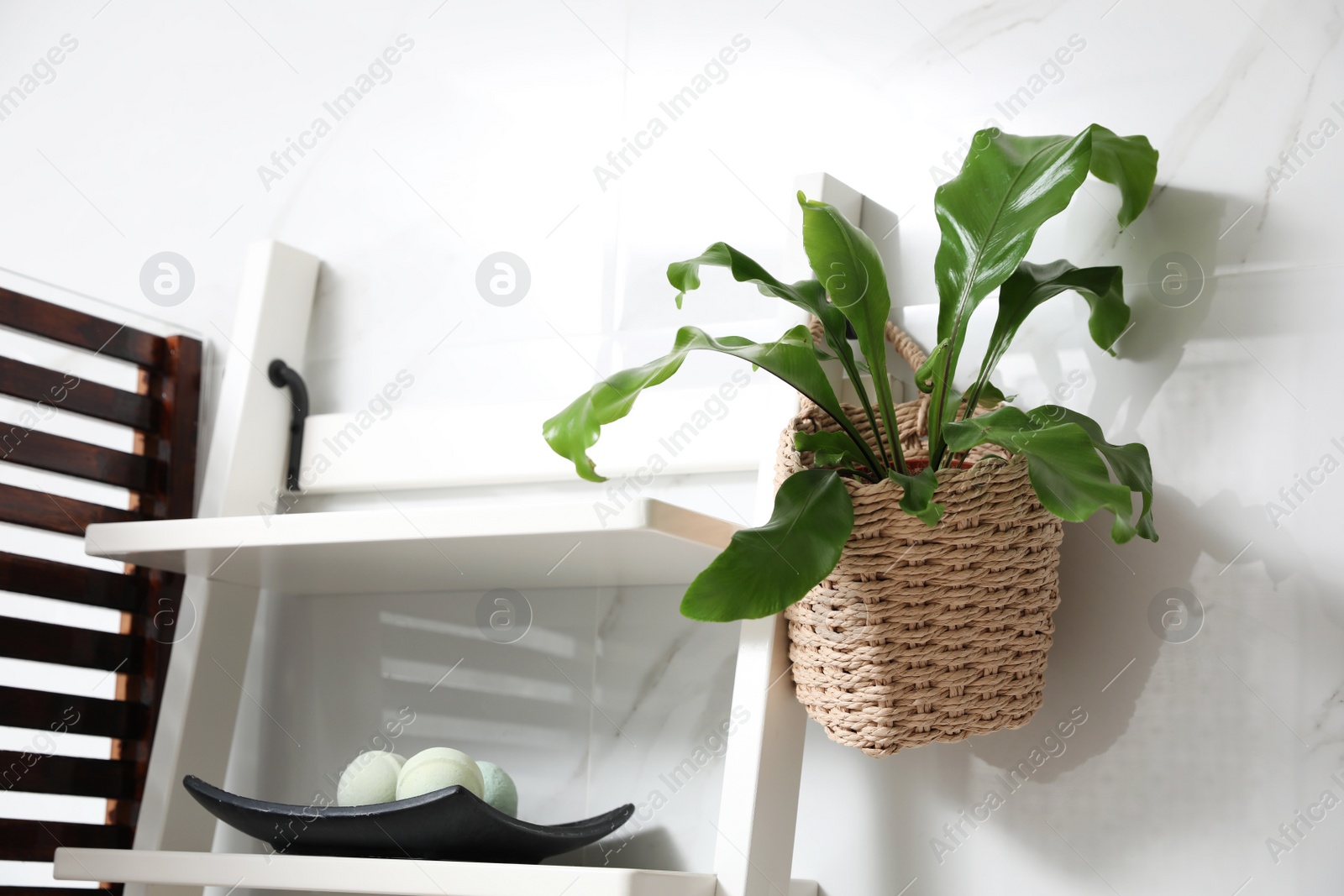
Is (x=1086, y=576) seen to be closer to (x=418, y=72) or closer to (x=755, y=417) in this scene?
(x=755, y=417)

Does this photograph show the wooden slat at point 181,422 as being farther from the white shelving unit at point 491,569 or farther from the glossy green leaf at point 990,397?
the glossy green leaf at point 990,397

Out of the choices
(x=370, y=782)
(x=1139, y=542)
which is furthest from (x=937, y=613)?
(x=370, y=782)

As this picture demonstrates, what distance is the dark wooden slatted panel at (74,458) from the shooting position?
40.3 inches

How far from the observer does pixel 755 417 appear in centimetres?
97

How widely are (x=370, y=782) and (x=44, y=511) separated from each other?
1.40 ft

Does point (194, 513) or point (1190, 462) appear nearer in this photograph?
point (1190, 462)

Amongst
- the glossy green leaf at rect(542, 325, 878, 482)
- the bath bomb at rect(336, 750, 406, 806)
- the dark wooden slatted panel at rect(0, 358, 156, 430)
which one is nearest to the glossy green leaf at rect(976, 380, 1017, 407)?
the glossy green leaf at rect(542, 325, 878, 482)

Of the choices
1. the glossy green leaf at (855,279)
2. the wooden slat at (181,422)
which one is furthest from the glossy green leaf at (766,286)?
the wooden slat at (181,422)

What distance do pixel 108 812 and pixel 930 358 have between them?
2.90 ft

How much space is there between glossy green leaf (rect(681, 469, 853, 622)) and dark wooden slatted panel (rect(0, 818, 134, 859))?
70 centimetres

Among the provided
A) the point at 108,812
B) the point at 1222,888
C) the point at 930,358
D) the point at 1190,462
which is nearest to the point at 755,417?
the point at 930,358

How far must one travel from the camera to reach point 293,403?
1.19m

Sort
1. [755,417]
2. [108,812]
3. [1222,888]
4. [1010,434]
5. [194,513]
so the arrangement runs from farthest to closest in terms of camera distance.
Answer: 1. [194,513]
2. [108,812]
3. [755,417]
4. [1222,888]
5. [1010,434]

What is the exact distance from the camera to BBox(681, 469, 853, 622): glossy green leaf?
650 millimetres
